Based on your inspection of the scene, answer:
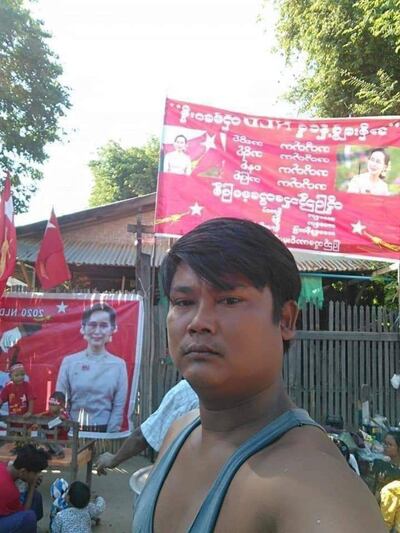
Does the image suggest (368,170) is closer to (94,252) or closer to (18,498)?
(18,498)

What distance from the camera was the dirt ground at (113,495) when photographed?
4.53 meters

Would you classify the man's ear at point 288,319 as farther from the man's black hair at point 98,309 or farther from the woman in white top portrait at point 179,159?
the man's black hair at point 98,309

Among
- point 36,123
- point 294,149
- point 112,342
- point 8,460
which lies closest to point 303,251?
point 294,149

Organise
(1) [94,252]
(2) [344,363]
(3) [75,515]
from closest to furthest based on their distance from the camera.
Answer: (3) [75,515] < (2) [344,363] < (1) [94,252]

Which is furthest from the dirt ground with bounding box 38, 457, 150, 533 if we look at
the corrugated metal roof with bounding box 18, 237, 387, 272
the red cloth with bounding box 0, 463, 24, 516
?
the corrugated metal roof with bounding box 18, 237, 387, 272

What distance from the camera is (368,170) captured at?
561 centimetres

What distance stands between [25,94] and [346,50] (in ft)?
26.9

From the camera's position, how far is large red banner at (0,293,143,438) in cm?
573

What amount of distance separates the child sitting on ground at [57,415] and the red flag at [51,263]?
1.20 metres

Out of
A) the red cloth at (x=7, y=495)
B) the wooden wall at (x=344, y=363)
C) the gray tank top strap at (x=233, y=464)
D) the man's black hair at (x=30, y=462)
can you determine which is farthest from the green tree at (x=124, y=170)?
the gray tank top strap at (x=233, y=464)

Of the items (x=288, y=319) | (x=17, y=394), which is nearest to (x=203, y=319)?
(x=288, y=319)

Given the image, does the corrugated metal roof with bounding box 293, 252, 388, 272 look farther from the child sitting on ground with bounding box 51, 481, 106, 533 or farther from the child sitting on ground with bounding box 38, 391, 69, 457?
the child sitting on ground with bounding box 51, 481, 106, 533

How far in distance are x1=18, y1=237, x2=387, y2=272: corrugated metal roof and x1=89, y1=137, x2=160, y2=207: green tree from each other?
13990 millimetres

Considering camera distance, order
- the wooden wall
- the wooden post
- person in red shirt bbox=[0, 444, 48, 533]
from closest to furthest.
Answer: person in red shirt bbox=[0, 444, 48, 533], the wooden post, the wooden wall
